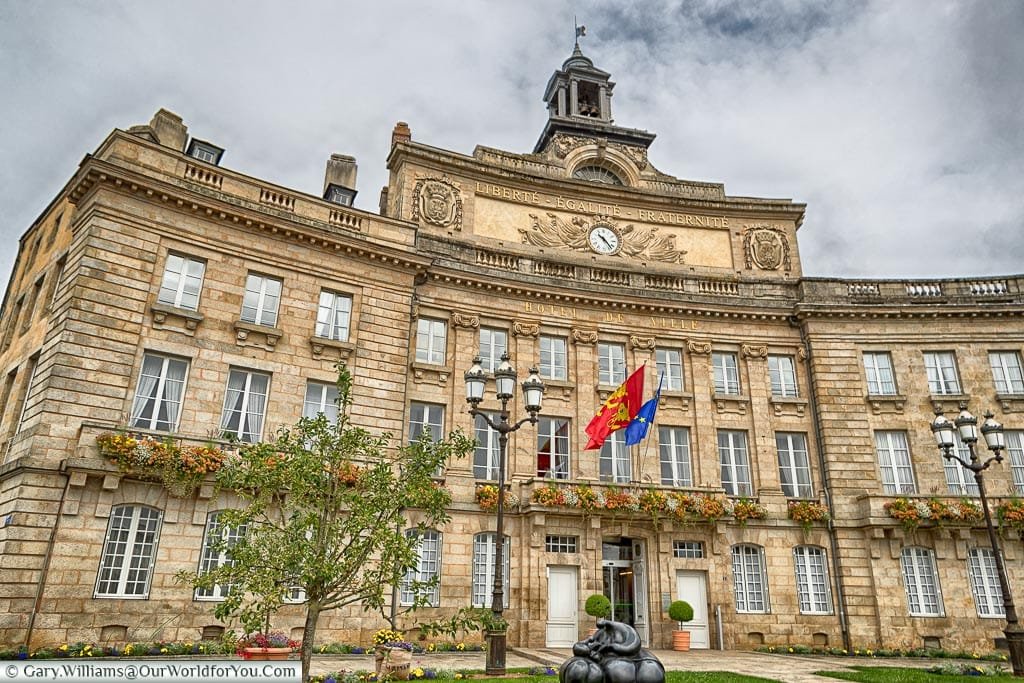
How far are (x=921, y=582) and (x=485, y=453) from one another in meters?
14.5

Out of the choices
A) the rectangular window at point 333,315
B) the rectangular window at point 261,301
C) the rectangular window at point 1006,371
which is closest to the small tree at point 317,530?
the rectangular window at point 261,301

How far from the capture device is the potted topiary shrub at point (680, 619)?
63.8ft

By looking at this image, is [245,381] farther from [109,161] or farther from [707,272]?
[707,272]

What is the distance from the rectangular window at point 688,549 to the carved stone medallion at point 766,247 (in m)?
11.0

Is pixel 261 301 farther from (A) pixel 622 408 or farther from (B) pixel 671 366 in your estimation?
(B) pixel 671 366

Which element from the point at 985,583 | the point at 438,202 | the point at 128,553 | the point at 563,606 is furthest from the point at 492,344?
the point at 985,583

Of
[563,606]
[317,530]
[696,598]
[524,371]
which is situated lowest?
[563,606]

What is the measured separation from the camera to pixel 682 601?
66.0 ft

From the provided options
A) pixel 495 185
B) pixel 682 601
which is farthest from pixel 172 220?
pixel 682 601

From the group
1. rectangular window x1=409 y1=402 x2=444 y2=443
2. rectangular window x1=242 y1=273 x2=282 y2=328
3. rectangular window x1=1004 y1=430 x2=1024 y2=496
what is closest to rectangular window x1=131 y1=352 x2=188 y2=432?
rectangular window x1=242 y1=273 x2=282 y2=328

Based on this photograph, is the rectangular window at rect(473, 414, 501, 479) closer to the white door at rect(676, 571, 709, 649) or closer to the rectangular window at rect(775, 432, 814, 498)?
the white door at rect(676, 571, 709, 649)

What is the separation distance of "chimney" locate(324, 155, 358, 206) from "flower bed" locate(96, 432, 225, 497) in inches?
434

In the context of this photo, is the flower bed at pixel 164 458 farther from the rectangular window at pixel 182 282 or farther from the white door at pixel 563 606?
the white door at pixel 563 606

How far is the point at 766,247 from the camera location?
2666 centimetres
